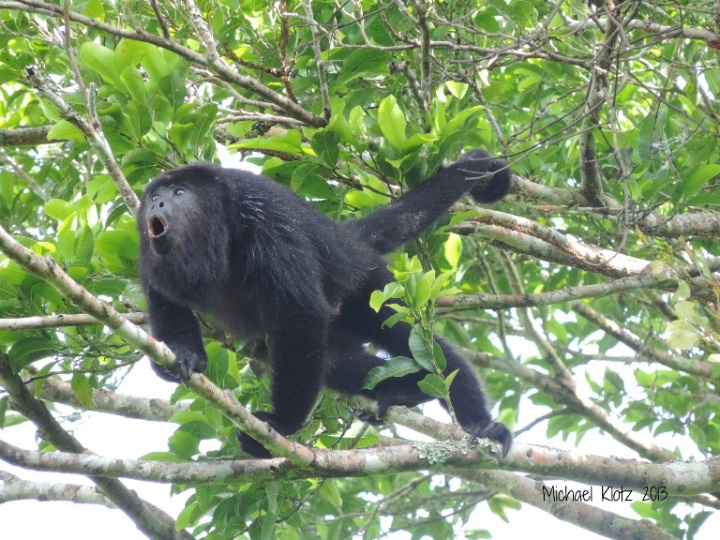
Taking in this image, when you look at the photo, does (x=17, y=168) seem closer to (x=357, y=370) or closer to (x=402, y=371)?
(x=357, y=370)

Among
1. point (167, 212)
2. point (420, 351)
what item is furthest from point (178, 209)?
point (420, 351)

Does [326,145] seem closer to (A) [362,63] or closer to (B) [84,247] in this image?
(A) [362,63]

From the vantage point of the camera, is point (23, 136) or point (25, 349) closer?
point (25, 349)

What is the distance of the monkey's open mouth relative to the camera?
3.46m

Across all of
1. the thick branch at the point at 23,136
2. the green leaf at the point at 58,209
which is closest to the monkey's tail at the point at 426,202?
the green leaf at the point at 58,209

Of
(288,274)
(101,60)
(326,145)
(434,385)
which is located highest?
(101,60)

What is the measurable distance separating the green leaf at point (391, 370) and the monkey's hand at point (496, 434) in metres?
0.41

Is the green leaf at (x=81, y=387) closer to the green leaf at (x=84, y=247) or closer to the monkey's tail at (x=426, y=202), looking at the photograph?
the green leaf at (x=84, y=247)

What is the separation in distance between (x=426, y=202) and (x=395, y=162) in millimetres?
263

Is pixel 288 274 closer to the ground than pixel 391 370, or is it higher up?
higher up

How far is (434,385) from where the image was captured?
3234mm

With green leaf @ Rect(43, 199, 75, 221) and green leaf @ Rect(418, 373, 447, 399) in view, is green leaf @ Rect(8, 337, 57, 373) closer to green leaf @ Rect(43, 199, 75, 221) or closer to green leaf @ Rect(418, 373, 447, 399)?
green leaf @ Rect(43, 199, 75, 221)

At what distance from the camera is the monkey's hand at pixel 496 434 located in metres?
3.50

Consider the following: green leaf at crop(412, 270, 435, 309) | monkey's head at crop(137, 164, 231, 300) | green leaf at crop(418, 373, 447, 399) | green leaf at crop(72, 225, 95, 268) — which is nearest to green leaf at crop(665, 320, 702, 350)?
green leaf at crop(412, 270, 435, 309)
